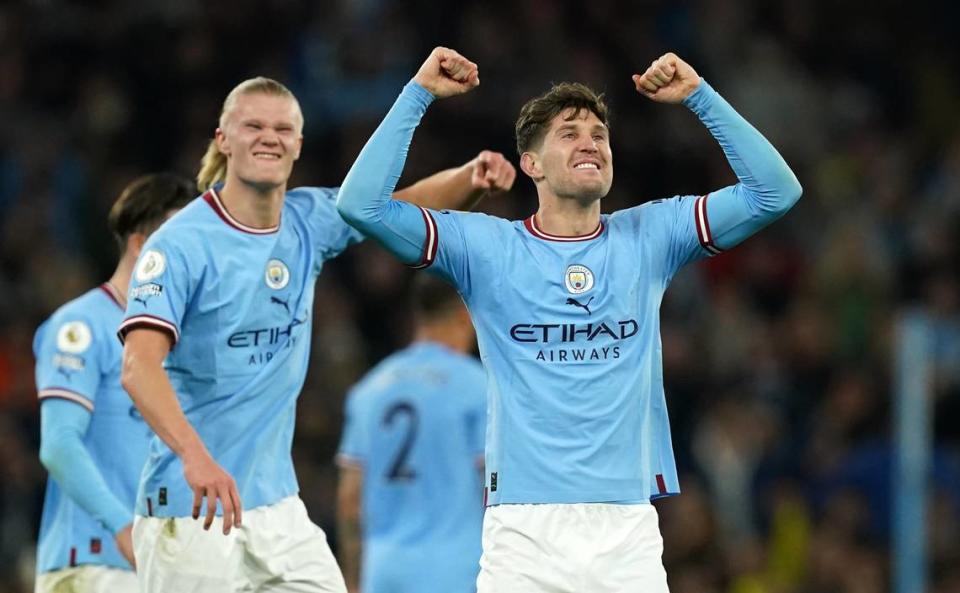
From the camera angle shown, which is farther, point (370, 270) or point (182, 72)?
point (182, 72)

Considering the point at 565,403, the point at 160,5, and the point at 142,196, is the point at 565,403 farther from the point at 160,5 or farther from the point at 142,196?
the point at 160,5

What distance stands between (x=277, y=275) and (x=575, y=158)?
4.02 feet

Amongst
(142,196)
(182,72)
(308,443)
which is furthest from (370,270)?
(142,196)

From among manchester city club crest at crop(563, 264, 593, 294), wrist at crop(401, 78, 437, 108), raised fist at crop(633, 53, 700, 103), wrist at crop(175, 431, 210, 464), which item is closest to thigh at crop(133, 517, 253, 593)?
wrist at crop(175, 431, 210, 464)

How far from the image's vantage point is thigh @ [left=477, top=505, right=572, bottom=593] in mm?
5664

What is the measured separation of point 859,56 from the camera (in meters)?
16.1

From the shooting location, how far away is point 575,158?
5.94m

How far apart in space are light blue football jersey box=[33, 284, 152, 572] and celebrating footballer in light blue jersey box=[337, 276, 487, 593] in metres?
1.54

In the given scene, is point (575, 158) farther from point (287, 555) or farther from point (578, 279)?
point (287, 555)

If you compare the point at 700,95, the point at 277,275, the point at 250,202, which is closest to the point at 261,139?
the point at 250,202

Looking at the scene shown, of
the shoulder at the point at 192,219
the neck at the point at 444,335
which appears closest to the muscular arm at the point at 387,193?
the shoulder at the point at 192,219

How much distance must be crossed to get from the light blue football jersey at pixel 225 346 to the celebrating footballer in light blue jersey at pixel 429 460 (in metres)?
1.79

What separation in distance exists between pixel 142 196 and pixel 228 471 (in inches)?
54.2

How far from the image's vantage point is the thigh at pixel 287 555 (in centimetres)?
627
